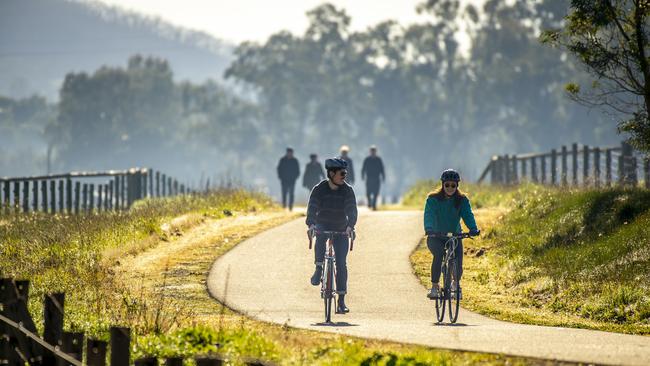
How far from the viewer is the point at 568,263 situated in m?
18.5

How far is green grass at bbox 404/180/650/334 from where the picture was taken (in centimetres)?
1557

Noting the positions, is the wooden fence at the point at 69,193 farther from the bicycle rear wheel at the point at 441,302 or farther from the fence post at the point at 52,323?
the fence post at the point at 52,323

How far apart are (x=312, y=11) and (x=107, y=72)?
32.2 m

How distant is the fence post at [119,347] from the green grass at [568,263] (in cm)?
674

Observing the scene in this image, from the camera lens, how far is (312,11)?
333 ft

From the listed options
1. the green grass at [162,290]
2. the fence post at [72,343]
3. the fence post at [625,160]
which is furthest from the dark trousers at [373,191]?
the fence post at [72,343]

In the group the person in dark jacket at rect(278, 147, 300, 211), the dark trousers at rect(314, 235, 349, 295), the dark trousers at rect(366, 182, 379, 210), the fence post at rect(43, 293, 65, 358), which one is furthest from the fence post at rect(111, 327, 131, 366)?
the dark trousers at rect(366, 182, 379, 210)

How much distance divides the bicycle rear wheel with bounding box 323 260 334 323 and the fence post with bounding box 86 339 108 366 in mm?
5448

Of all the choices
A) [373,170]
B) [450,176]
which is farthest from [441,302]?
[373,170]

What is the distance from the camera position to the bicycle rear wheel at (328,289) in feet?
46.8

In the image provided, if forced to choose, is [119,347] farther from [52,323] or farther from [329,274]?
[329,274]

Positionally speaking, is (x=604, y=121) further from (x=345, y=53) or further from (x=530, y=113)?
(x=345, y=53)

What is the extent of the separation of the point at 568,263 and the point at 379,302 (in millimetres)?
3249

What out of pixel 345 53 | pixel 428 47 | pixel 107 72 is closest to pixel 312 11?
pixel 345 53
